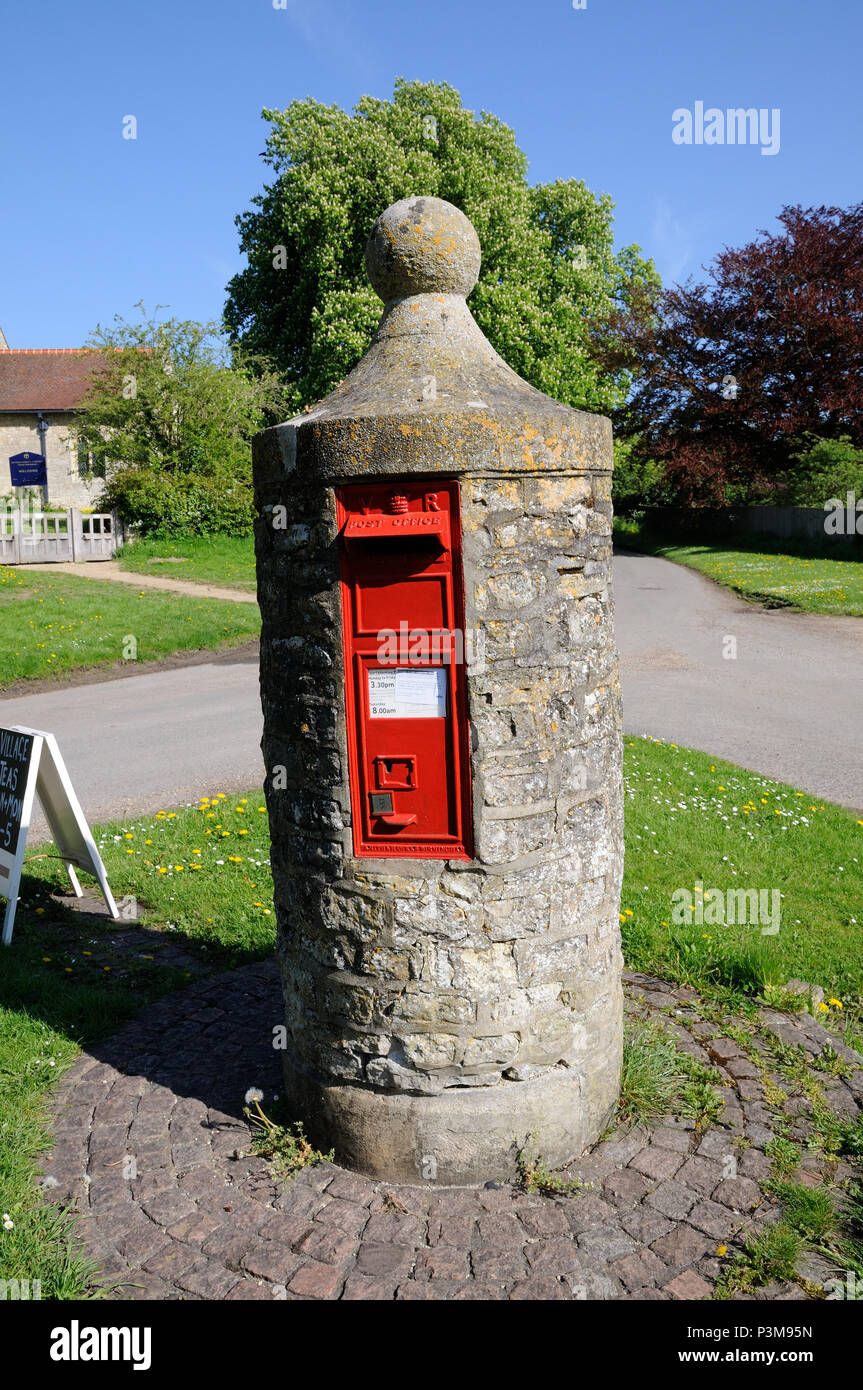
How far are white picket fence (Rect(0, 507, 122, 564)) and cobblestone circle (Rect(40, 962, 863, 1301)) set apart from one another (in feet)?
61.5

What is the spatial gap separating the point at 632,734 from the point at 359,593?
7.11 metres

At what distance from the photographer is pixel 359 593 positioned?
11.6ft

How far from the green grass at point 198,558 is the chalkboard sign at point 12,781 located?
45.5 ft

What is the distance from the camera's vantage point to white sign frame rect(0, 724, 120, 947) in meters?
5.86

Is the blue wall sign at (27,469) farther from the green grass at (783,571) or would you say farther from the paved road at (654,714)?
the green grass at (783,571)

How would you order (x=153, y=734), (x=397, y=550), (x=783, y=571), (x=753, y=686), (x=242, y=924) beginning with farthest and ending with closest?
(x=783, y=571)
(x=753, y=686)
(x=153, y=734)
(x=242, y=924)
(x=397, y=550)

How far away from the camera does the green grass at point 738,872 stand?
533 centimetres

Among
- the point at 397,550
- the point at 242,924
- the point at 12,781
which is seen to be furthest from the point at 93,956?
the point at 397,550

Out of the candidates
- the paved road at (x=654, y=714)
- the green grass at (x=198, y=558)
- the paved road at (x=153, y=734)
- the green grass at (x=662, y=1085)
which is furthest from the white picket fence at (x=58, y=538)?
the green grass at (x=662, y=1085)

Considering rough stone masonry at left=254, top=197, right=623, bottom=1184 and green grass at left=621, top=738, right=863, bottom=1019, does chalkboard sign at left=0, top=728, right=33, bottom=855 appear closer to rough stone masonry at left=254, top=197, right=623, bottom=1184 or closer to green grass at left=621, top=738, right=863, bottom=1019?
rough stone masonry at left=254, top=197, right=623, bottom=1184

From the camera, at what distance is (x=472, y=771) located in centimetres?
356

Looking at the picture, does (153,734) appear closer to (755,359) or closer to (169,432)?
(169,432)

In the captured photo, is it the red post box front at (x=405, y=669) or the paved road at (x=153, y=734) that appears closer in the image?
the red post box front at (x=405, y=669)

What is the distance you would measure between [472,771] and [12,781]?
3.91 metres
